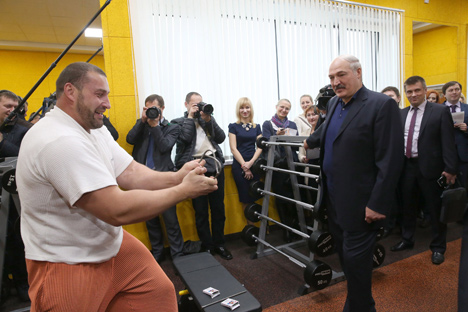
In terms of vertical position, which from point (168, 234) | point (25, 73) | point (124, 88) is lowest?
point (168, 234)

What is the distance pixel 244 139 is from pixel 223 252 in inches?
46.7

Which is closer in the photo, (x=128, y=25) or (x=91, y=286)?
(x=91, y=286)

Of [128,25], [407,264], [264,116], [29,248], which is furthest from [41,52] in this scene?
[407,264]

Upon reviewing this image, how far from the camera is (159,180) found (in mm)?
1492

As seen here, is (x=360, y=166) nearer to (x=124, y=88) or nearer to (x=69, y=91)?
(x=69, y=91)

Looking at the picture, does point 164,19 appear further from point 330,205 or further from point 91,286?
point 91,286

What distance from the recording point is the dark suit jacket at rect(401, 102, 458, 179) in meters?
2.59

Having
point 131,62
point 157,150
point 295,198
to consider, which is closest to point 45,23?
point 131,62

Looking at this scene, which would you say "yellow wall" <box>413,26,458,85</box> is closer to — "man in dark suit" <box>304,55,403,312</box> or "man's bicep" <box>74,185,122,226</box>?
"man in dark suit" <box>304,55,403,312</box>

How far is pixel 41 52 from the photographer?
271 inches

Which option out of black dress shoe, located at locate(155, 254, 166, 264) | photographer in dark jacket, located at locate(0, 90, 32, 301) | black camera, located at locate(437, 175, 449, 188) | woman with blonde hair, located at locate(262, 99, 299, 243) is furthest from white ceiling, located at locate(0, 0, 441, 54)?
black camera, located at locate(437, 175, 449, 188)

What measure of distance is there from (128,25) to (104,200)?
2582 millimetres

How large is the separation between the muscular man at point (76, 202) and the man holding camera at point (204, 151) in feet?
5.34

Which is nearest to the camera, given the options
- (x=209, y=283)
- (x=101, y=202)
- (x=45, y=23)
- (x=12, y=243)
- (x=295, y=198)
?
(x=101, y=202)
